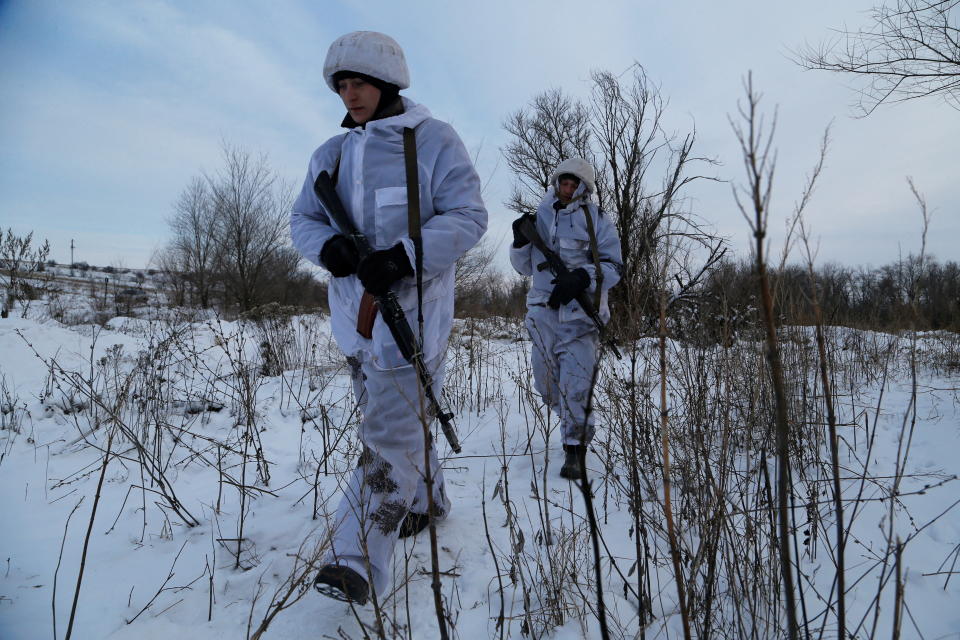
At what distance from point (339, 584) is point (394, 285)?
0.88 m

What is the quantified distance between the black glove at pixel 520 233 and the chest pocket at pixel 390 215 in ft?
4.97

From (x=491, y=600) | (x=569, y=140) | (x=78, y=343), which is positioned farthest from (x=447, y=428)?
(x=569, y=140)

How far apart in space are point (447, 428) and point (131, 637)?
102cm

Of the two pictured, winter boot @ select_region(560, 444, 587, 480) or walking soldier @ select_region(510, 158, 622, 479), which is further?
walking soldier @ select_region(510, 158, 622, 479)

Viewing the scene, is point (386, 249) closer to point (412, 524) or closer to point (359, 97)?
point (359, 97)

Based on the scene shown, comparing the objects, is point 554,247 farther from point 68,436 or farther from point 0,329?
point 0,329

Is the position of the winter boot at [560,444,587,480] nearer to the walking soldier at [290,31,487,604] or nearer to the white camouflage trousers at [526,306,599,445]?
the white camouflage trousers at [526,306,599,445]

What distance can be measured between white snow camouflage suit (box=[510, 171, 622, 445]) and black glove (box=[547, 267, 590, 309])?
3.8 inches

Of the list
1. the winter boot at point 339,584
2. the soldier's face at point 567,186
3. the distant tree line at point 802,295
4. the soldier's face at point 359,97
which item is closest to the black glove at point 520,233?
the soldier's face at point 567,186

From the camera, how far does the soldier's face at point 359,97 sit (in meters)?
1.58

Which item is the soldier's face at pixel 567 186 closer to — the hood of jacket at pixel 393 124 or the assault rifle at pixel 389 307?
the hood of jacket at pixel 393 124

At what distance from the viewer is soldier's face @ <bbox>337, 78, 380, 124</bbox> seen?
1.58 metres

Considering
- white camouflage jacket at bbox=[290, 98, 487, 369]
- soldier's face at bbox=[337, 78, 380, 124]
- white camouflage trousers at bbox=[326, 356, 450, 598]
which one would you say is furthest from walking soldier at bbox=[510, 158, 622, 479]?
soldier's face at bbox=[337, 78, 380, 124]

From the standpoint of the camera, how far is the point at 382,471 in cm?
143
